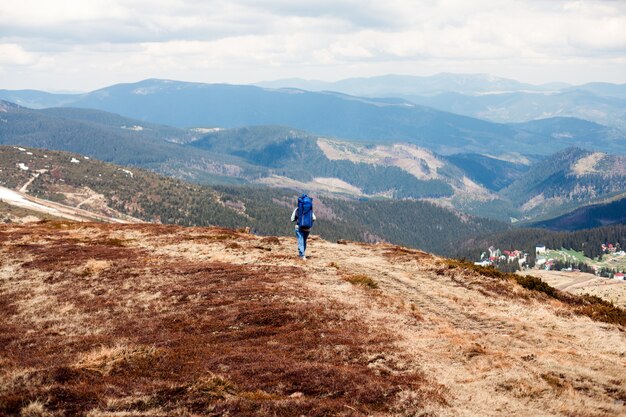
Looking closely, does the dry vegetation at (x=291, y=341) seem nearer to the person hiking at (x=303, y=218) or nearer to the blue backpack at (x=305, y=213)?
the person hiking at (x=303, y=218)

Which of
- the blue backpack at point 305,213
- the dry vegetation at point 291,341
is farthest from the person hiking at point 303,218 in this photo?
the dry vegetation at point 291,341

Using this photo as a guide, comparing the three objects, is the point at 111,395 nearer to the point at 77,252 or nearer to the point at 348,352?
the point at 348,352

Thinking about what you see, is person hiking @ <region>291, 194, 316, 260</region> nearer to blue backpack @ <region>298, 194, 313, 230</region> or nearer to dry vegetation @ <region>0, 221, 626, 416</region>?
blue backpack @ <region>298, 194, 313, 230</region>

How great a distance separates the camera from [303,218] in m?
38.6

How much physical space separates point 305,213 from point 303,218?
43 centimetres

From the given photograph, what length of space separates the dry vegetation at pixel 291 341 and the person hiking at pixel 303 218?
170cm

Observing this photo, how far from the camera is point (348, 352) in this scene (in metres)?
19.1

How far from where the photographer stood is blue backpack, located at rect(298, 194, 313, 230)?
38.1 m

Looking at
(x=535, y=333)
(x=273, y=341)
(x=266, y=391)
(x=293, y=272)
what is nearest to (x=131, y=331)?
(x=273, y=341)

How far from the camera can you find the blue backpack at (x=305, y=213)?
125ft

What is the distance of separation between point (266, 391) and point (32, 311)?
16.4 m

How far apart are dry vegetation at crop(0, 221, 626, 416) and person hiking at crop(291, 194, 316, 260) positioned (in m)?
1.70

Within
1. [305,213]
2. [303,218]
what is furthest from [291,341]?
[305,213]

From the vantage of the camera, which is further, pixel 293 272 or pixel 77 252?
pixel 77 252
